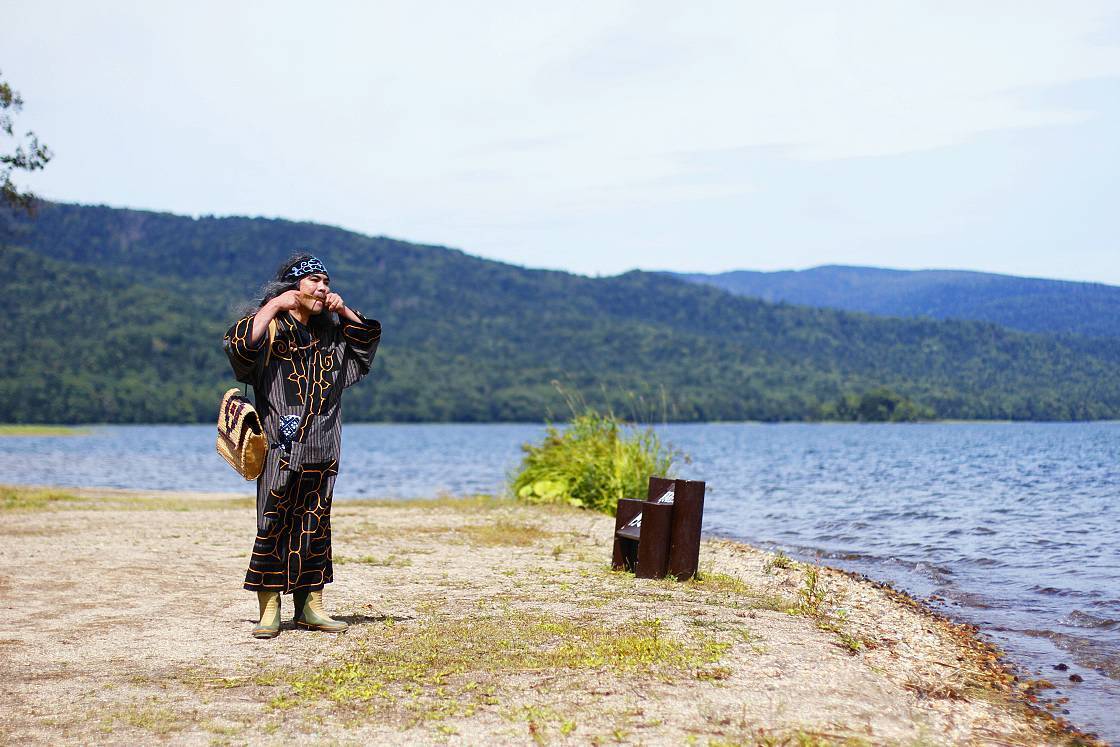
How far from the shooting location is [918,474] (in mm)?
34562

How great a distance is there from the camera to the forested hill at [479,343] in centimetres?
9419

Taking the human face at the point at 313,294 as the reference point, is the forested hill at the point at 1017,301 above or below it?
above

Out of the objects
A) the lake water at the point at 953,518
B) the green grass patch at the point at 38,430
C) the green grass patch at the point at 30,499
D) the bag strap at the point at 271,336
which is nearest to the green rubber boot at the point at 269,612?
the bag strap at the point at 271,336

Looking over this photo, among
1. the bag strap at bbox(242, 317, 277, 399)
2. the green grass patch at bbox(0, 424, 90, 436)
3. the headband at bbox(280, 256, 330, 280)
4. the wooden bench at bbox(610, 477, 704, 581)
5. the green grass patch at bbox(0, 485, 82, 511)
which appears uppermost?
the headband at bbox(280, 256, 330, 280)

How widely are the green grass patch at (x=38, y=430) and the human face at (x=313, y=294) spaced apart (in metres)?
89.1

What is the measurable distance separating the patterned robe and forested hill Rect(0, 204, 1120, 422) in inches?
2732

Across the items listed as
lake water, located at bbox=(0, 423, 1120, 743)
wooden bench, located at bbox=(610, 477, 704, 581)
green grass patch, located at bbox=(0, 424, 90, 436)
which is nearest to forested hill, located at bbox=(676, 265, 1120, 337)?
lake water, located at bbox=(0, 423, 1120, 743)

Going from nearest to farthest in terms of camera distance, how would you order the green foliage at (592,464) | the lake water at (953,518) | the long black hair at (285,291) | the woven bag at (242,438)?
the woven bag at (242,438)
the long black hair at (285,291)
the lake water at (953,518)
the green foliage at (592,464)

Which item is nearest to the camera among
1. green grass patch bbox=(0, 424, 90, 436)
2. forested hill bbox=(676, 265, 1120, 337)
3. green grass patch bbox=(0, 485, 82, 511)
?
green grass patch bbox=(0, 485, 82, 511)

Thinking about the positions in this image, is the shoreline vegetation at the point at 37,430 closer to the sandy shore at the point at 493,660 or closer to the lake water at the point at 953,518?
the lake water at the point at 953,518

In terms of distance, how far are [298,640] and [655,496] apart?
4.17m

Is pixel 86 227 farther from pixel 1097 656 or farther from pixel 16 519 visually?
pixel 1097 656

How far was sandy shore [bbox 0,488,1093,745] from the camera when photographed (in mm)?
4934

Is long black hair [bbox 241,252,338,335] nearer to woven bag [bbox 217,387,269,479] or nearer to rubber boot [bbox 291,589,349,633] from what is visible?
woven bag [bbox 217,387,269,479]
